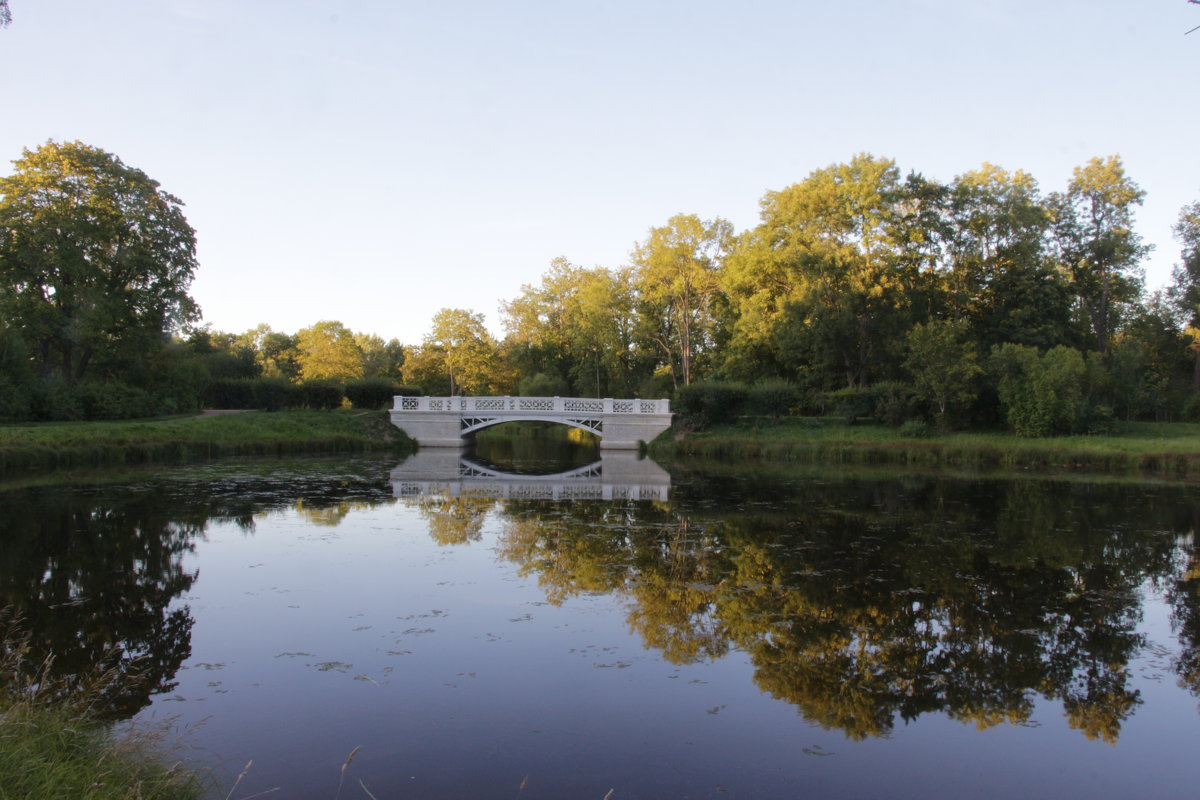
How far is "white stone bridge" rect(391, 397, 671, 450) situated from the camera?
1436 inches

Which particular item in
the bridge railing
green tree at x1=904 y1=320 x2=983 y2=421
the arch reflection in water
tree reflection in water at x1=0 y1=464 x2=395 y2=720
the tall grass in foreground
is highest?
green tree at x1=904 y1=320 x2=983 y2=421

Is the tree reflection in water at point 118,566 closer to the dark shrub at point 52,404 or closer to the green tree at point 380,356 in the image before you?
the dark shrub at point 52,404

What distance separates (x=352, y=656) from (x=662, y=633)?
291 cm

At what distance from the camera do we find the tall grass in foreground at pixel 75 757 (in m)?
3.71

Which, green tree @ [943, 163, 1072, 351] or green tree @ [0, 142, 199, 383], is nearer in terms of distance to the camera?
green tree @ [0, 142, 199, 383]

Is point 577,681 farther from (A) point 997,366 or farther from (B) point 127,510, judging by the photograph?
(A) point 997,366

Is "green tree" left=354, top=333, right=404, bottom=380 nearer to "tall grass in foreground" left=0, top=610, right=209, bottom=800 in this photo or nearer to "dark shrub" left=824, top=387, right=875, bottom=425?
"dark shrub" left=824, top=387, right=875, bottom=425

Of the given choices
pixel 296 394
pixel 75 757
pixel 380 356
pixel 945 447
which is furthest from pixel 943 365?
pixel 380 356

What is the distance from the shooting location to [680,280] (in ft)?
146

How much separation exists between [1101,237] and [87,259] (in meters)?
46.9

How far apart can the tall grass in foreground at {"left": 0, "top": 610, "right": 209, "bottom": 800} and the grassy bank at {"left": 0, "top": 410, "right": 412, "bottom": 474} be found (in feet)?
64.1

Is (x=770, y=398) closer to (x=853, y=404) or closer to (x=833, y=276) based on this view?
(x=853, y=404)

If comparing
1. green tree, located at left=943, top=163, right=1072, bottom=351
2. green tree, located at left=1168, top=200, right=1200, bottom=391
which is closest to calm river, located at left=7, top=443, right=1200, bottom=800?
green tree, located at left=943, top=163, right=1072, bottom=351

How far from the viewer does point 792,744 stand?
5.39 metres
